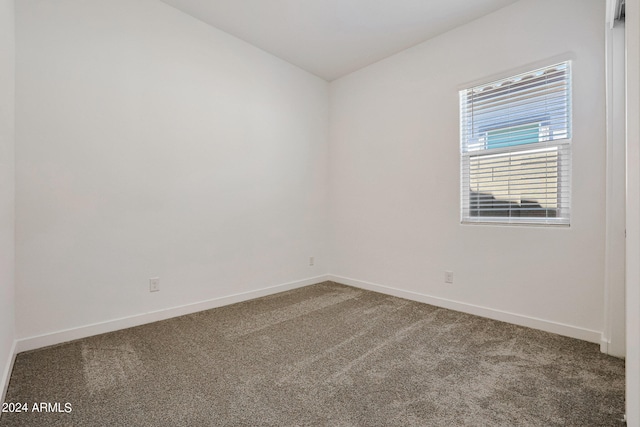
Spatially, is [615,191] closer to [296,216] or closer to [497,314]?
[497,314]

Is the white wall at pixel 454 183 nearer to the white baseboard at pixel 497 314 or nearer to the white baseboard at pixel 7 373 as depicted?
the white baseboard at pixel 497 314

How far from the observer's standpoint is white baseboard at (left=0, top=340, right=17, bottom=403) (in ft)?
4.97

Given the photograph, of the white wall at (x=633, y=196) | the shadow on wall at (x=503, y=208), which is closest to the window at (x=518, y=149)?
the shadow on wall at (x=503, y=208)

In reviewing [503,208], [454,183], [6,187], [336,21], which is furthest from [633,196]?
[6,187]

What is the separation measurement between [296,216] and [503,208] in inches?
88.4

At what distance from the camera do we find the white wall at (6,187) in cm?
162

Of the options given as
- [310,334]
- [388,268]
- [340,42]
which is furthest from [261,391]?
[340,42]

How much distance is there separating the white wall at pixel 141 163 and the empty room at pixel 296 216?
2cm

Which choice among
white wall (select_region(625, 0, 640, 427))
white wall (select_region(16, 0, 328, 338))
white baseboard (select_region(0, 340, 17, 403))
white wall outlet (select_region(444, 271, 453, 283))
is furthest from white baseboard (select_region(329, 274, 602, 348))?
white baseboard (select_region(0, 340, 17, 403))

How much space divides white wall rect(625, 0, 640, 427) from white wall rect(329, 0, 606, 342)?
1.61 metres

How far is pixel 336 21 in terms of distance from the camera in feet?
9.46

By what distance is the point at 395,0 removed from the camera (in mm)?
2576

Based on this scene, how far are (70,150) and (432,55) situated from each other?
335cm

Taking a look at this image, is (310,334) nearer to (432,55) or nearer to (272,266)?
(272,266)
